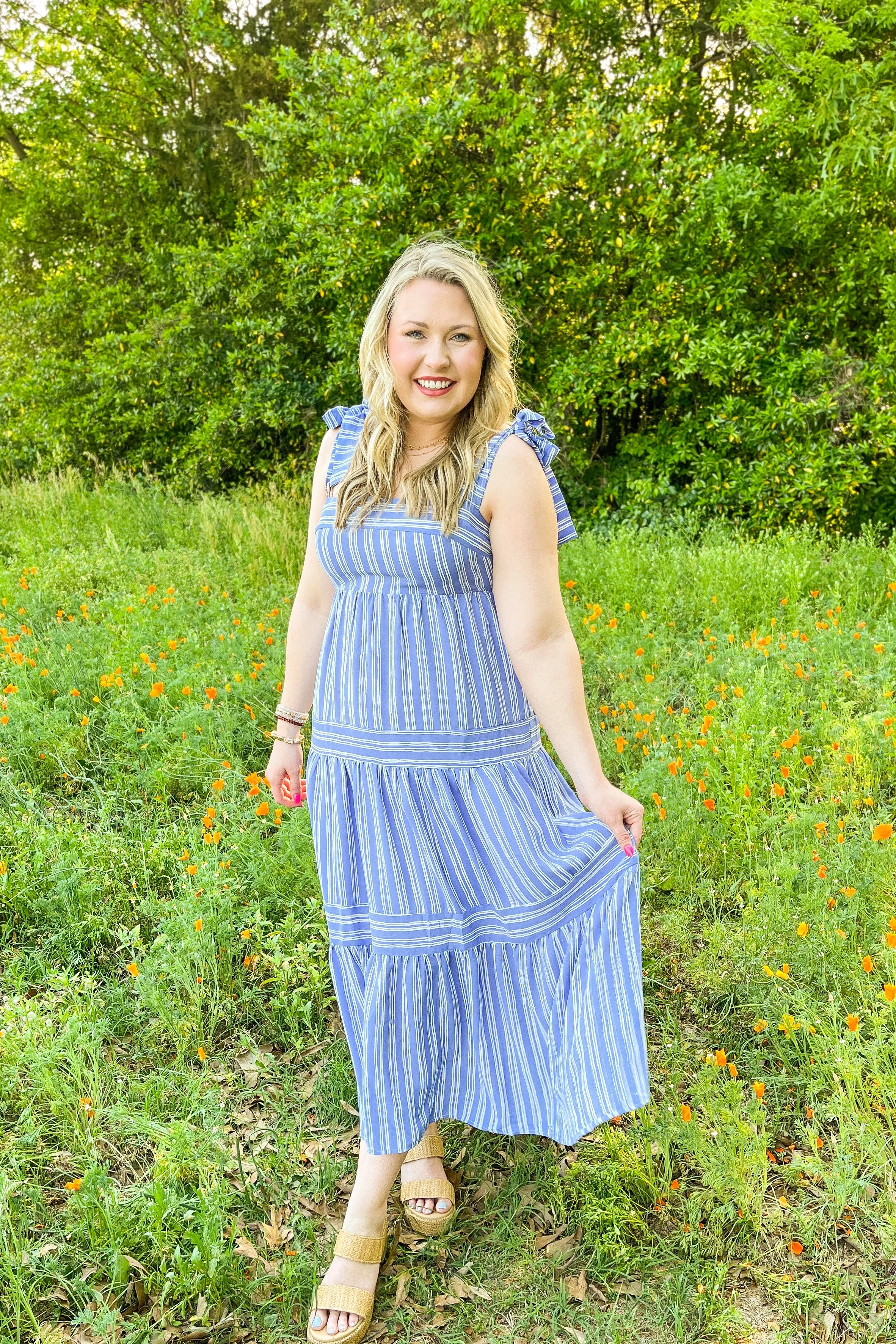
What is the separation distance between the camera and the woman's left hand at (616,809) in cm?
202

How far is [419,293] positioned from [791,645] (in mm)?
2728

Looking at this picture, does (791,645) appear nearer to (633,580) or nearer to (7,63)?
(633,580)

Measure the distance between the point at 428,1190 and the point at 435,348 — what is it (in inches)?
76.1

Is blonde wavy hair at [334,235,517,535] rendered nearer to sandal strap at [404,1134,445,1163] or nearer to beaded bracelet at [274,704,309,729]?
beaded bracelet at [274,704,309,729]

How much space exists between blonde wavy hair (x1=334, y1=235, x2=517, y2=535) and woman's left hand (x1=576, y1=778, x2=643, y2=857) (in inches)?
24.0

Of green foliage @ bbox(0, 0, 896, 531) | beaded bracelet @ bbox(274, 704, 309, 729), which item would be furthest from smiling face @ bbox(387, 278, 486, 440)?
green foliage @ bbox(0, 0, 896, 531)

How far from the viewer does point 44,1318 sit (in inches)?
84.7

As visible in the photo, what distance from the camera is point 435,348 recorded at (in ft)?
6.64

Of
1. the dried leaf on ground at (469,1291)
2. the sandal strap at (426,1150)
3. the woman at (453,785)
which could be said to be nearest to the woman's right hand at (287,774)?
the woman at (453,785)

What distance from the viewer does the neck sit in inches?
84.0

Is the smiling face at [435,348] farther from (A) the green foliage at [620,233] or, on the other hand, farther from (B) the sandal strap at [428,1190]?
(A) the green foliage at [620,233]

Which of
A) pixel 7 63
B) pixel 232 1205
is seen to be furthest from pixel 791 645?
pixel 7 63

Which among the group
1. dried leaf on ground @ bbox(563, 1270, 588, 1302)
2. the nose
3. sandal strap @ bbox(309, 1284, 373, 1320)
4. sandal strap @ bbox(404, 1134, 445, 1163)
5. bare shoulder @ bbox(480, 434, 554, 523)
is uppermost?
the nose

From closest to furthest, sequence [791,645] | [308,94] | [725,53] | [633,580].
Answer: [791,645] < [633,580] < [725,53] < [308,94]
